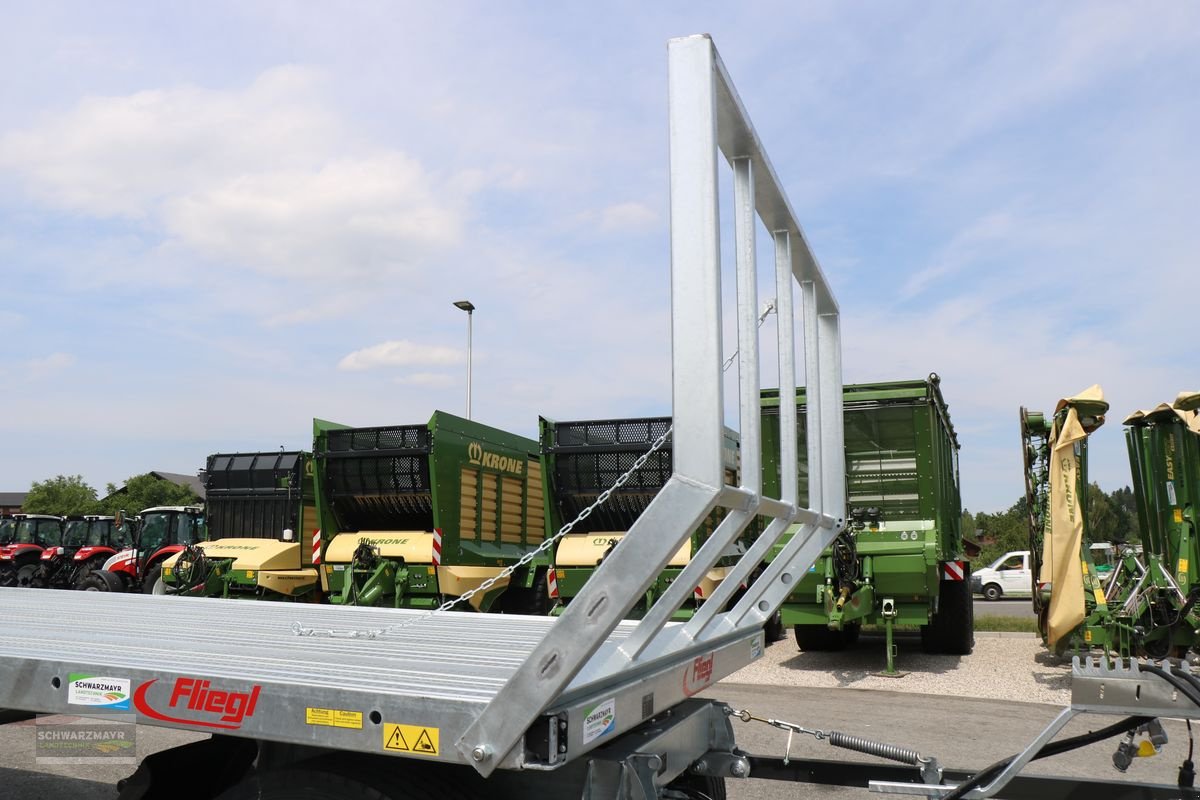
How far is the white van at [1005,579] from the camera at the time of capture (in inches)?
1038

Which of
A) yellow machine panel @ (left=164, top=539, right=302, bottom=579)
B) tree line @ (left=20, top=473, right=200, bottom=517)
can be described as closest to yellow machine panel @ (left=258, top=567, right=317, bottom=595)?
yellow machine panel @ (left=164, top=539, right=302, bottom=579)

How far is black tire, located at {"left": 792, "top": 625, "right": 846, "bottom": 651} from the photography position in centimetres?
1195

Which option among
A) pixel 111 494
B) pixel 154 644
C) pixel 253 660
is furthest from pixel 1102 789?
pixel 111 494

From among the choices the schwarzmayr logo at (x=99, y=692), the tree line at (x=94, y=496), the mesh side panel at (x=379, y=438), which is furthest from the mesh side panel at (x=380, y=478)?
the tree line at (x=94, y=496)

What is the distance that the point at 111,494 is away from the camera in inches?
2559

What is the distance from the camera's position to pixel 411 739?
207cm

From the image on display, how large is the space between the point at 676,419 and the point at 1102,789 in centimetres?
180

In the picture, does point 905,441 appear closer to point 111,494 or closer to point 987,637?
point 987,637

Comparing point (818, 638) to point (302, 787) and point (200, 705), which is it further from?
point (200, 705)

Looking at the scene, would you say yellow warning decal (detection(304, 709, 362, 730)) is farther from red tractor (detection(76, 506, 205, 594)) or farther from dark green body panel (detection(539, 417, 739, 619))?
red tractor (detection(76, 506, 205, 594))

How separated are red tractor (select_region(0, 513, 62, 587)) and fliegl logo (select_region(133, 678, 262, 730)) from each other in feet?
81.6

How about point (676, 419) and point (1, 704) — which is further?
point (1, 704)

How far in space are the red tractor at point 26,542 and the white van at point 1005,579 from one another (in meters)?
24.8

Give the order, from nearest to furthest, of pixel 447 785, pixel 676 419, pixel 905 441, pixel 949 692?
pixel 676 419 → pixel 447 785 → pixel 949 692 → pixel 905 441
